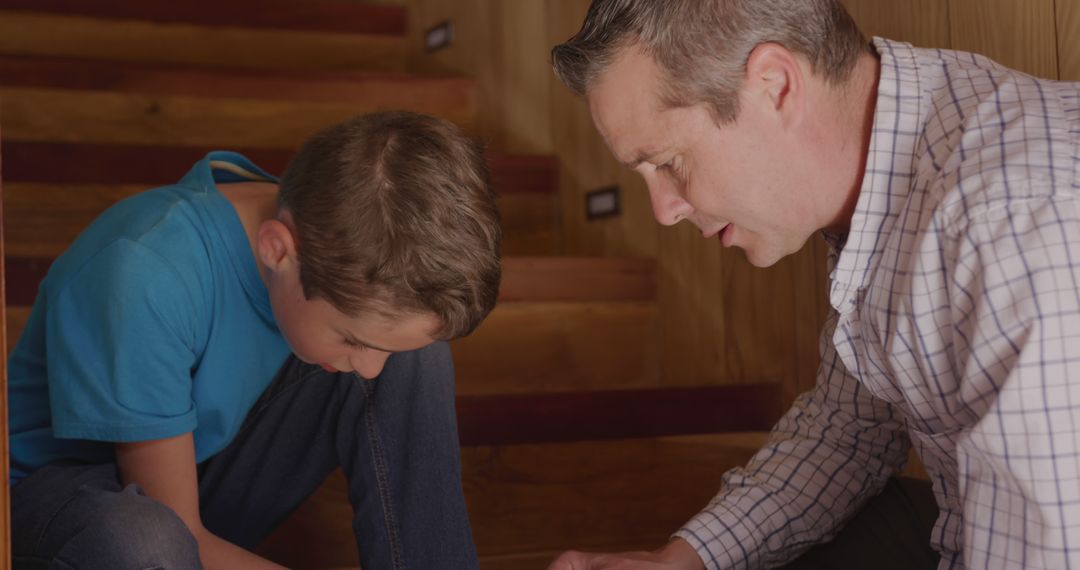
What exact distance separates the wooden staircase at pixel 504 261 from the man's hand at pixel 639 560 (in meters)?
0.46

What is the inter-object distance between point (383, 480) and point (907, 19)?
874mm

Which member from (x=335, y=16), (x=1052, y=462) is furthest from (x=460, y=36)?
(x=1052, y=462)

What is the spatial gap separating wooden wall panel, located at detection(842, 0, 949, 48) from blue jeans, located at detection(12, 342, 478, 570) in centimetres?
71

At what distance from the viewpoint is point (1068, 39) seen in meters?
1.20

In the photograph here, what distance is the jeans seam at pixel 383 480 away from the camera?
51.1 inches

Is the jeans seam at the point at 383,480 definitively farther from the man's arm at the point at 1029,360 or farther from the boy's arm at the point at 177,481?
the man's arm at the point at 1029,360

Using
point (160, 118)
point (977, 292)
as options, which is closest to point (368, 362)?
point (977, 292)

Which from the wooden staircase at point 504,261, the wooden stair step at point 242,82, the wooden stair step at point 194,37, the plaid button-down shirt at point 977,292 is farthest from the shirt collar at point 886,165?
the wooden stair step at point 194,37

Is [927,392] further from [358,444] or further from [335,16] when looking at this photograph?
[335,16]

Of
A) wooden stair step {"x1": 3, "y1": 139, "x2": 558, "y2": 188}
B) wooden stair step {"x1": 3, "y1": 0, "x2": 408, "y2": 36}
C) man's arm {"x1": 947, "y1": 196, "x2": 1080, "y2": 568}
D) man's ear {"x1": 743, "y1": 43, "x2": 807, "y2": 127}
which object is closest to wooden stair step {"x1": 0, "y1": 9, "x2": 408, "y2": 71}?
wooden stair step {"x1": 3, "y1": 0, "x2": 408, "y2": 36}

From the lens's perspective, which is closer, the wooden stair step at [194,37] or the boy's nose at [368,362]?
the boy's nose at [368,362]

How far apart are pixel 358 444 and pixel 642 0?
63cm

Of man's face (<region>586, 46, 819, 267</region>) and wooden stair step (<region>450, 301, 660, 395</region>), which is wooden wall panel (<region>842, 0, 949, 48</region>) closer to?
man's face (<region>586, 46, 819, 267</region>)

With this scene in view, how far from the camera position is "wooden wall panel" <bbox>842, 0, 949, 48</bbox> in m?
1.41
